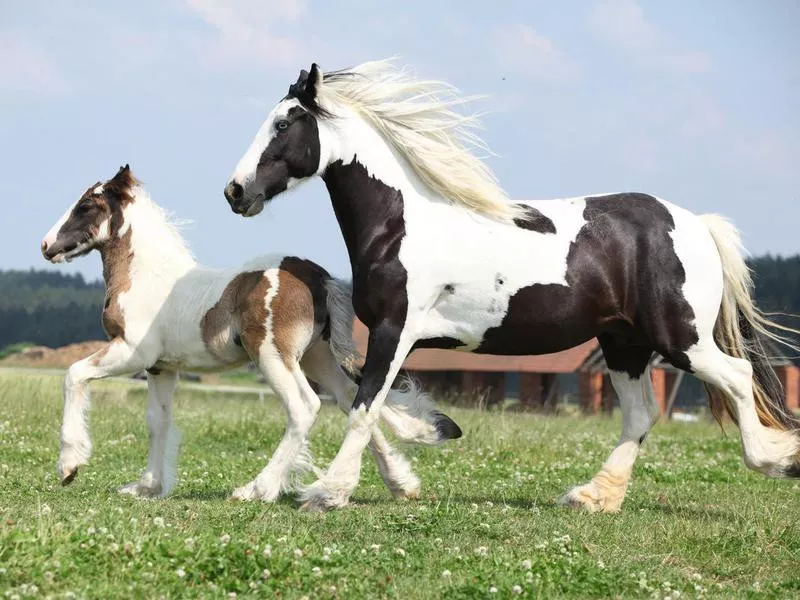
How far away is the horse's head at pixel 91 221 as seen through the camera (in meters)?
9.55

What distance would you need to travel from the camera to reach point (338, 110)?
8516 millimetres

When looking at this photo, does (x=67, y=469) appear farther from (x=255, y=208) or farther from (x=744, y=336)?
(x=744, y=336)

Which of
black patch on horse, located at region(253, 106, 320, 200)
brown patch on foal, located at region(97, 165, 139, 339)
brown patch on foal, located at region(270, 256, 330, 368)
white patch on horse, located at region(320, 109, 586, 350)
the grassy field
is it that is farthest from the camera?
brown patch on foal, located at region(97, 165, 139, 339)

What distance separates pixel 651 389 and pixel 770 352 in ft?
3.42

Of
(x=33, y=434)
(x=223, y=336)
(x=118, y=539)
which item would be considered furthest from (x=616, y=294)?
(x=33, y=434)

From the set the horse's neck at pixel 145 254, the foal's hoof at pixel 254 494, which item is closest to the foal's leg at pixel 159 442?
the horse's neck at pixel 145 254

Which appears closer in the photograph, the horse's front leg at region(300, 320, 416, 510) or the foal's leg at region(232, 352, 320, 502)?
the horse's front leg at region(300, 320, 416, 510)

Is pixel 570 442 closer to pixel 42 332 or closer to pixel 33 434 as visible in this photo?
pixel 33 434

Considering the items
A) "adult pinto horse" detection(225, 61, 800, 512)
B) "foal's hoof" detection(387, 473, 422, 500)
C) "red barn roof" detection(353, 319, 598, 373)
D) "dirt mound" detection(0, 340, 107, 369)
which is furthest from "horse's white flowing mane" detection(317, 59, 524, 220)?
"dirt mound" detection(0, 340, 107, 369)

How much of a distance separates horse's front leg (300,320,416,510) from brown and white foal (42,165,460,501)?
0.72m

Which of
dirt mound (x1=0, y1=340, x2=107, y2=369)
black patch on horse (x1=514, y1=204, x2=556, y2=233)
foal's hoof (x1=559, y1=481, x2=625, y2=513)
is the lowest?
dirt mound (x1=0, y1=340, x2=107, y2=369)

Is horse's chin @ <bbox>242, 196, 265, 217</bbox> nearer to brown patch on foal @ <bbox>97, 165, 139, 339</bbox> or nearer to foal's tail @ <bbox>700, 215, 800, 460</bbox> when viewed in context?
brown patch on foal @ <bbox>97, 165, 139, 339</bbox>

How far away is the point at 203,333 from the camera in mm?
8992

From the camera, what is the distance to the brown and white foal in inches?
343
